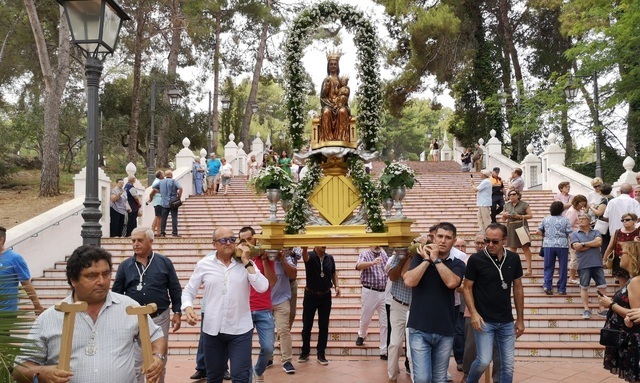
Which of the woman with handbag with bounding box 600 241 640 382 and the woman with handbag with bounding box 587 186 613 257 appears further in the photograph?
the woman with handbag with bounding box 587 186 613 257

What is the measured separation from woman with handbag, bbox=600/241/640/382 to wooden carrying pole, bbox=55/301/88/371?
3.71 metres

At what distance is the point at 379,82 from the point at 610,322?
403cm

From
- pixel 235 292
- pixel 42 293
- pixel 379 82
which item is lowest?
pixel 42 293

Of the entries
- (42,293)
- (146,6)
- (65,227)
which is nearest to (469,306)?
(42,293)

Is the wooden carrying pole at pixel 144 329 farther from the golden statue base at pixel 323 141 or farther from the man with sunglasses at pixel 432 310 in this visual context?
the golden statue base at pixel 323 141

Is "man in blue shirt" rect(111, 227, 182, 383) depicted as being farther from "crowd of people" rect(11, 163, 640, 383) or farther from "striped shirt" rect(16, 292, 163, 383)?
"striped shirt" rect(16, 292, 163, 383)

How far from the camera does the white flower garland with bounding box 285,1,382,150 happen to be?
7270 mm

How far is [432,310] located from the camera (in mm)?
4922

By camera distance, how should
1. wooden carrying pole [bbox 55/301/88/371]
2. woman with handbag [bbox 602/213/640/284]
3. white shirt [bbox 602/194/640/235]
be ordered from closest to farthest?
wooden carrying pole [bbox 55/301/88/371]
woman with handbag [bbox 602/213/640/284]
white shirt [bbox 602/194/640/235]

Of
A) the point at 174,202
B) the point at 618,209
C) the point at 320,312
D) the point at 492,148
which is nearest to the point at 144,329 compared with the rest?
the point at 320,312

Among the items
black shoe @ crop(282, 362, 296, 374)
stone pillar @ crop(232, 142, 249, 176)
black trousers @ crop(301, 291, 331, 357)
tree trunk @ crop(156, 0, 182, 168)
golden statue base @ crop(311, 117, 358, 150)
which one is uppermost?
tree trunk @ crop(156, 0, 182, 168)

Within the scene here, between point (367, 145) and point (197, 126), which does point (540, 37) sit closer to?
point (197, 126)

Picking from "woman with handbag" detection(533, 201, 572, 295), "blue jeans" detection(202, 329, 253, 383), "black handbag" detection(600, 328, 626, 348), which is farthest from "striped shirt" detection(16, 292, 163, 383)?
"woman with handbag" detection(533, 201, 572, 295)

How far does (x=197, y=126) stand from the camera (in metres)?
36.3
